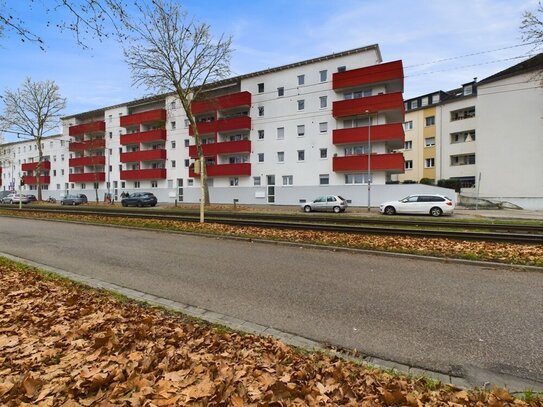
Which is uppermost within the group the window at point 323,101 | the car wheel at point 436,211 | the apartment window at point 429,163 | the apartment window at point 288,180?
the window at point 323,101

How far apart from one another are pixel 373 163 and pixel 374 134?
2.82 m

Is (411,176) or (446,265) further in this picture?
(411,176)

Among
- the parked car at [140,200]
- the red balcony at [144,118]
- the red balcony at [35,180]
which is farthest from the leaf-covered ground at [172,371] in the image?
the red balcony at [35,180]

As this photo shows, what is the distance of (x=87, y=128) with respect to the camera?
57125mm

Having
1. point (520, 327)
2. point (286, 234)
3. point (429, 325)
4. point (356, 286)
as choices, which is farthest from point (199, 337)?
point (286, 234)

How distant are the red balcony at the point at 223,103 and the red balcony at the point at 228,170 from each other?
7.21m

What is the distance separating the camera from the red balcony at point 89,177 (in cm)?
5524

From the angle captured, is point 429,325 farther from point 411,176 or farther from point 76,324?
point 411,176

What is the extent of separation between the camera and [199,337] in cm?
419

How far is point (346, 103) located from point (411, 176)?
2299 centimetres

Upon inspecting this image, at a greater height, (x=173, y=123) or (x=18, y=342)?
(x=173, y=123)

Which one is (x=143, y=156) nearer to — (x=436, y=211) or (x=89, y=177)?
(x=89, y=177)

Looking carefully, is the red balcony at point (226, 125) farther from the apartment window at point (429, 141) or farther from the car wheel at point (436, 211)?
the apartment window at point (429, 141)

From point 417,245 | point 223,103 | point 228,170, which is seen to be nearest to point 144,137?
point 223,103
